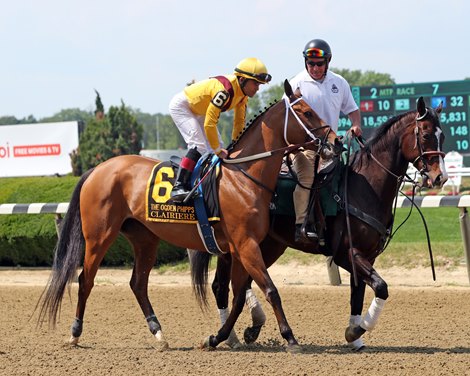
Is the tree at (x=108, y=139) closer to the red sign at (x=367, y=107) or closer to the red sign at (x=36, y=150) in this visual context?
the red sign at (x=36, y=150)

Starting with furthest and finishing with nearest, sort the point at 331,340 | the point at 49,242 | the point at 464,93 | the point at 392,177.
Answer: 1. the point at 464,93
2. the point at 49,242
3. the point at 331,340
4. the point at 392,177

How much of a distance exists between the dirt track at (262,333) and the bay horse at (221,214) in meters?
0.40

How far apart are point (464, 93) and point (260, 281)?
1229 centimetres

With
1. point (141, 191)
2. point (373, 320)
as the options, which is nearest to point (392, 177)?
point (373, 320)

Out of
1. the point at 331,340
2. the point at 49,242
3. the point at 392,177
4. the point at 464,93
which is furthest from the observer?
the point at 464,93

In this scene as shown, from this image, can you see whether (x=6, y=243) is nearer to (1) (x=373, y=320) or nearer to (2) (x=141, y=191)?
(2) (x=141, y=191)

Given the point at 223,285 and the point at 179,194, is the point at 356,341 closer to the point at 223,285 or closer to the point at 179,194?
the point at 223,285

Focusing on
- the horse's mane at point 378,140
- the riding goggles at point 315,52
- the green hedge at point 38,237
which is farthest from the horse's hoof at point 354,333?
the green hedge at point 38,237

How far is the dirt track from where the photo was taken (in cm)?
595

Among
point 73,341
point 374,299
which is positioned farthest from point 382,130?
point 73,341

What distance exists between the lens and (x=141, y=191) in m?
7.32

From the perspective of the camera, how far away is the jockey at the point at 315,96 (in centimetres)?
701

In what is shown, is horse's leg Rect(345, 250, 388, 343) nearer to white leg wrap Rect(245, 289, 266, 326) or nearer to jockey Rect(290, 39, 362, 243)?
jockey Rect(290, 39, 362, 243)

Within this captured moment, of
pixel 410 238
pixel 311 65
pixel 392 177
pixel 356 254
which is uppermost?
pixel 311 65
